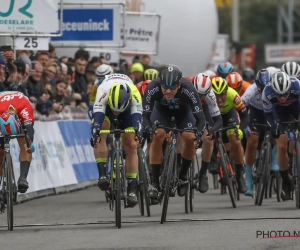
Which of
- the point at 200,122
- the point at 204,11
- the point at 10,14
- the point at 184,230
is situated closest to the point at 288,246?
the point at 184,230

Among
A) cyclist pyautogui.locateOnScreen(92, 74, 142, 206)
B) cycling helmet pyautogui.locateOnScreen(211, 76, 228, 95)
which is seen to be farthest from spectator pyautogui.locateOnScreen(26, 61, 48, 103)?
cyclist pyautogui.locateOnScreen(92, 74, 142, 206)

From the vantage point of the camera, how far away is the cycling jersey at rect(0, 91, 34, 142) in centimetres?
1294

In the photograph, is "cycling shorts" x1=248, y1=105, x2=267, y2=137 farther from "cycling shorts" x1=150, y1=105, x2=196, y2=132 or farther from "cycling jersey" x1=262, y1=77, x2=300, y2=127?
"cycling shorts" x1=150, y1=105, x2=196, y2=132

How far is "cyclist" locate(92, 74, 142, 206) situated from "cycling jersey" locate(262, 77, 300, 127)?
228cm

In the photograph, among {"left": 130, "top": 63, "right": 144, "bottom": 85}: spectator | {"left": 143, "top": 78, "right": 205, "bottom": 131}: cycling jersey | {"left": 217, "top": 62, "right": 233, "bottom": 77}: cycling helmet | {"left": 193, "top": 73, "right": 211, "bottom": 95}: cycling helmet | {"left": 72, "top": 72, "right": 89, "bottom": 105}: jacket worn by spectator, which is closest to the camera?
{"left": 143, "top": 78, "right": 205, "bottom": 131}: cycling jersey

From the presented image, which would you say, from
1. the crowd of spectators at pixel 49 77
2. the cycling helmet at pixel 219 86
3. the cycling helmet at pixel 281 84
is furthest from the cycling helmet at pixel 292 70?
the crowd of spectators at pixel 49 77

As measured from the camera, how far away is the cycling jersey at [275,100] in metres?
14.8

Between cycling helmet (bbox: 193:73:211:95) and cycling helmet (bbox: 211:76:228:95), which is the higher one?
cycling helmet (bbox: 193:73:211:95)

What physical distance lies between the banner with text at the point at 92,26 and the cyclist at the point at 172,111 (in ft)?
29.6

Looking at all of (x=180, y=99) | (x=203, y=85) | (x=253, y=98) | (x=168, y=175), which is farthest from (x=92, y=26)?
(x=168, y=175)

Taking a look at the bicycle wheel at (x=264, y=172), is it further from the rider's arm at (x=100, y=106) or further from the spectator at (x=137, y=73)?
the spectator at (x=137, y=73)

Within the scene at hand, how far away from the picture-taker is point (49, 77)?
19.5 m

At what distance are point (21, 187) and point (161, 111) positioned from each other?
2110 mm

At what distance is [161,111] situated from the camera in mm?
14156
